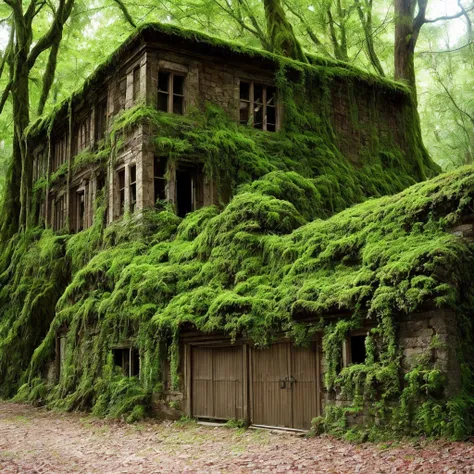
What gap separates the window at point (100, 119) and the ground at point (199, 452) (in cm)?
1371

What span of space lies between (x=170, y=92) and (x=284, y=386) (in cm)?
1317

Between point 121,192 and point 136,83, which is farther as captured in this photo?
point 121,192

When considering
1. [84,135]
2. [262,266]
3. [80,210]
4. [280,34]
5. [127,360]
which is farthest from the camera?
[80,210]

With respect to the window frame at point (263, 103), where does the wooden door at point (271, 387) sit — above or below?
below

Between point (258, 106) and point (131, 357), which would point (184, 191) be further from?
point (131, 357)

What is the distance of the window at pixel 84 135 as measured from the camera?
2783cm

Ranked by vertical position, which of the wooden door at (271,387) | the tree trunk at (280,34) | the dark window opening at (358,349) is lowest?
the wooden door at (271,387)

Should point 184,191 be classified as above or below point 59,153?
→ below

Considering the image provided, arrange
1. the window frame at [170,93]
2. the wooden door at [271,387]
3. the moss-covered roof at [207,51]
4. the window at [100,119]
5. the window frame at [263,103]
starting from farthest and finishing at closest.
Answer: the window at [100,119] → the window frame at [263,103] → the window frame at [170,93] → the moss-covered roof at [207,51] → the wooden door at [271,387]

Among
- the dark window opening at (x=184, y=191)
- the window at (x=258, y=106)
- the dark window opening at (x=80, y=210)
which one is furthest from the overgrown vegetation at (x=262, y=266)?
the dark window opening at (x=80, y=210)

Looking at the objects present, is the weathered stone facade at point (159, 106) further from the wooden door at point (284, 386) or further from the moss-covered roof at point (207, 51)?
the wooden door at point (284, 386)

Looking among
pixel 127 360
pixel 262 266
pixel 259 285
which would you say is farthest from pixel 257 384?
pixel 127 360

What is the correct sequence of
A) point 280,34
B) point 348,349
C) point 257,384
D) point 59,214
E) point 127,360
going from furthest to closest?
1. point 59,214
2. point 280,34
3. point 127,360
4. point 257,384
5. point 348,349

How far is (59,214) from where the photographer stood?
30.3 m
